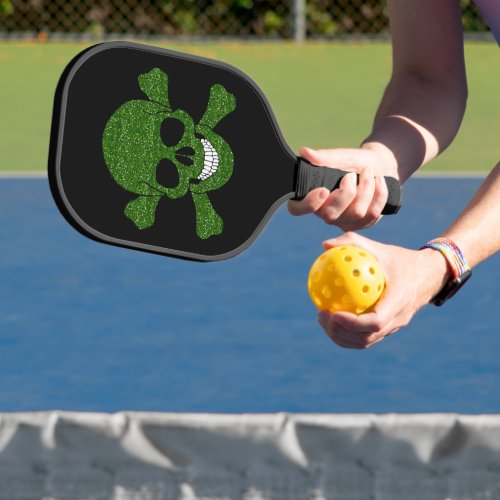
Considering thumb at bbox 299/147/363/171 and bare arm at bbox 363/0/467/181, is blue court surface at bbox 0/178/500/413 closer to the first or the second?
bare arm at bbox 363/0/467/181

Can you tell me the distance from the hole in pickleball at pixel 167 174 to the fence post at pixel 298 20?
35.2ft

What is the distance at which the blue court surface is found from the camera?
13.7 ft

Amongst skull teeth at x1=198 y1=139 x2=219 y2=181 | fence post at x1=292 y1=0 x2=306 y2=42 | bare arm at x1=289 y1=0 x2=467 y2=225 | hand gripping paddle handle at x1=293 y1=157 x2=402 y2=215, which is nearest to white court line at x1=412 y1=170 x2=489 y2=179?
bare arm at x1=289 y1=0 x2=467 y2=225

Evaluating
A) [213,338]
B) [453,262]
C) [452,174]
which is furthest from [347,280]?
[452,174]

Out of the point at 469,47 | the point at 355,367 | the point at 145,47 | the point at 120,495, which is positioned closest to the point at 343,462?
the point at 120,495

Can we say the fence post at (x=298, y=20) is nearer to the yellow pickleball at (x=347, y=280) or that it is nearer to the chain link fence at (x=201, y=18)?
the chain link fence at (x=201, y=18)

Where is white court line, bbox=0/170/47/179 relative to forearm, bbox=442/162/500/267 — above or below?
below

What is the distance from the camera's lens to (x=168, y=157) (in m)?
2.20

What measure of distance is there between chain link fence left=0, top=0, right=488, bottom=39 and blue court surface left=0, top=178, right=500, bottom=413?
6.94m

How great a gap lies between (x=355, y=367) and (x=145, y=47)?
97.2 inches

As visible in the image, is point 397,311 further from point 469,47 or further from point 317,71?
point 469,47

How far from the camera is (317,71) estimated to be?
36.2 feet

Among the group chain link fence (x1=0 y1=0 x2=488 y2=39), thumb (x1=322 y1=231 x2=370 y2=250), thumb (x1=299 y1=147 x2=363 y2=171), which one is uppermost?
thumb (x1=322 y1=231 x2=370 y2=250)

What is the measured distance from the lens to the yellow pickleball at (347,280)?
2039 millimetres
